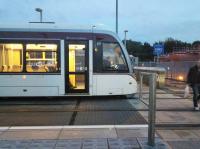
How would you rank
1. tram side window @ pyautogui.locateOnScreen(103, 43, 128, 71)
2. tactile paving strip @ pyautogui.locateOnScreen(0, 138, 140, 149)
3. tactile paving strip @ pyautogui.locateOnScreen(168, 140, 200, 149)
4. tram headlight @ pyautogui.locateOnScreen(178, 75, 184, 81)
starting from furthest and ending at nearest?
tram headlight @ pyautogui.locateOnScreen(178, 75, 184, 81) → tram side window @ pyautogui.locateOnScreen(103, 43, 128, 71) → tactile paving strip @ pyautogui.locateOnScreen(168, 140, 200, 149) → tactile paving strip @ pyautogui.locateOnScreen(0, 138, 140, 149)

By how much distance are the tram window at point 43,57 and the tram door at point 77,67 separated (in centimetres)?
54

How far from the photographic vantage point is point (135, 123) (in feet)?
36.9

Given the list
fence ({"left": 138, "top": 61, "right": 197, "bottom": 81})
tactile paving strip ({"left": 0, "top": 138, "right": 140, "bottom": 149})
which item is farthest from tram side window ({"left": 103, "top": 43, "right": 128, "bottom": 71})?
fence ({"left": 138, "top": 61, "right": 197, "bottom": 81})

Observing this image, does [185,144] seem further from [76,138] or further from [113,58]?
[113,58]

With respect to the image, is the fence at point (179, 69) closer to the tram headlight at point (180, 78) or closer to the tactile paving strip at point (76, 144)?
the tram headlight at point (180, 78)

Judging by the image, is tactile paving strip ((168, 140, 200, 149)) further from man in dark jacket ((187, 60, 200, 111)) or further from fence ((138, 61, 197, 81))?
fence ((138, 61, 197, 81))

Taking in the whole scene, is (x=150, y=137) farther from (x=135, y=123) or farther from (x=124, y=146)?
(x=135, y=123)

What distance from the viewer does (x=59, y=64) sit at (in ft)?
53.4

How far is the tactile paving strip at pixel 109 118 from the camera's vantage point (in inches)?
449

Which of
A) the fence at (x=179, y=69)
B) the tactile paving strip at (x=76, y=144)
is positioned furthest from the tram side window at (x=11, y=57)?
the fence at (x=179, y=69)

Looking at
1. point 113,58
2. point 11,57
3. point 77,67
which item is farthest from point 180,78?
point 11,57

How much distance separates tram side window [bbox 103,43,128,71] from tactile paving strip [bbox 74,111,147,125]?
351cm

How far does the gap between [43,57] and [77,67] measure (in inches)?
53.9

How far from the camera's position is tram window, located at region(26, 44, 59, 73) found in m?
16.3
